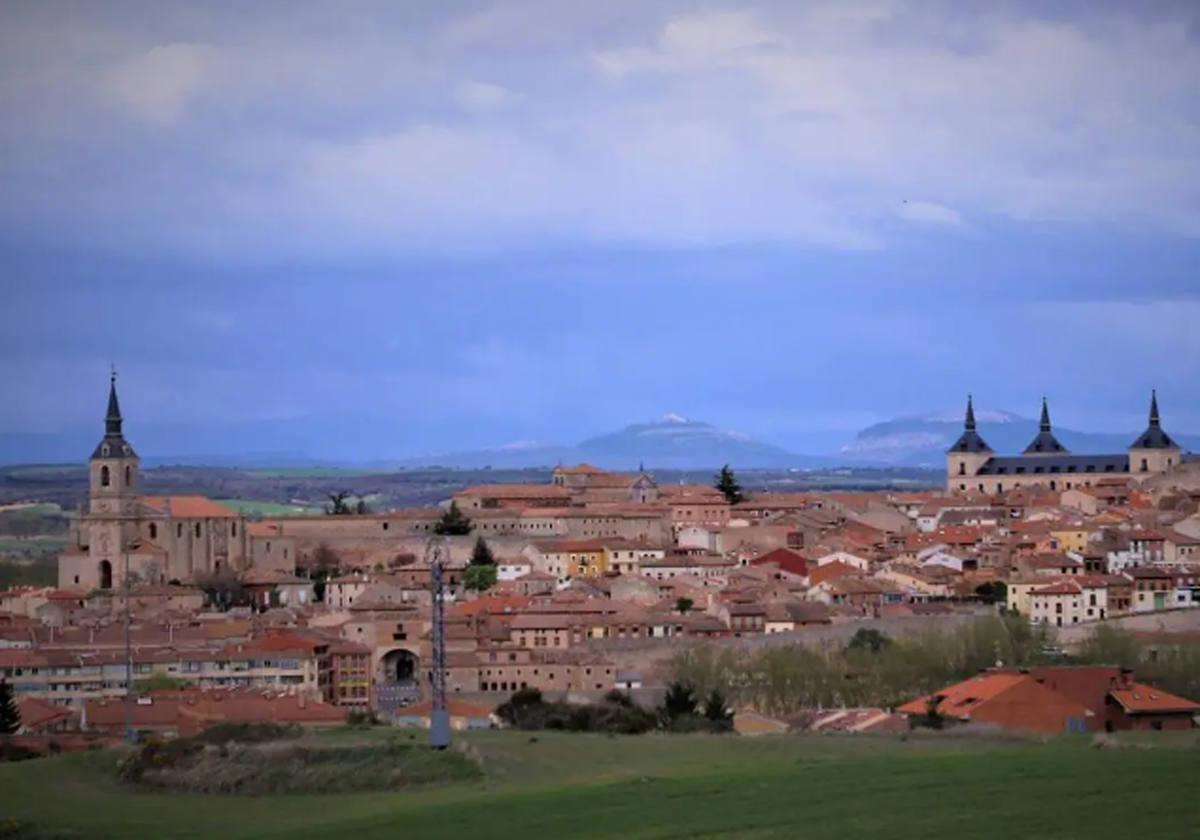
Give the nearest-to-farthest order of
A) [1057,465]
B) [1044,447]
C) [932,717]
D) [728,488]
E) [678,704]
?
[932,717] < [678,704] < [728,488] < [1057,465] < [1044,447]

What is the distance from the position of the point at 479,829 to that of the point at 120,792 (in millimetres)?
9055

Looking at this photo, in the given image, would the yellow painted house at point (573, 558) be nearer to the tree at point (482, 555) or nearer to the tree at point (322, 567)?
the tree at point (482, 555)

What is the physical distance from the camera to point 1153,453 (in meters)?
117

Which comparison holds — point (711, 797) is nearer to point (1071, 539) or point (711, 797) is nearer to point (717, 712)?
point (717, 712)

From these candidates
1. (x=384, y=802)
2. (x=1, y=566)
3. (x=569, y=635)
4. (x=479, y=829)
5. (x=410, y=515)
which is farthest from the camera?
(x=1, y=566)

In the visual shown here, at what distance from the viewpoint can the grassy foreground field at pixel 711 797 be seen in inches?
1133

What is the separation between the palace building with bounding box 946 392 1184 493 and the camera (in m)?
116

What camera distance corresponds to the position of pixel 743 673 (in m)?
55.9

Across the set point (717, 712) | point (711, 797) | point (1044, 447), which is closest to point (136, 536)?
point (717, 712)

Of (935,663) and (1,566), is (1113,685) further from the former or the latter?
(1,566)

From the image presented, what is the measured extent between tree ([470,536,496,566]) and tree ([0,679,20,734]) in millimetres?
30952

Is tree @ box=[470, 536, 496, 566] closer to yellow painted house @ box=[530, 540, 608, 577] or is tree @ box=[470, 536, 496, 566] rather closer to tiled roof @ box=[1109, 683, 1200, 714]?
yellow painted house @ box=[530, 540, 608, 577]

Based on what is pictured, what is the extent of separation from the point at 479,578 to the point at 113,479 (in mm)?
13263

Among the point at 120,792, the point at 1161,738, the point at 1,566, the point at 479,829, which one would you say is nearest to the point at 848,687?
the point at 1161,738
